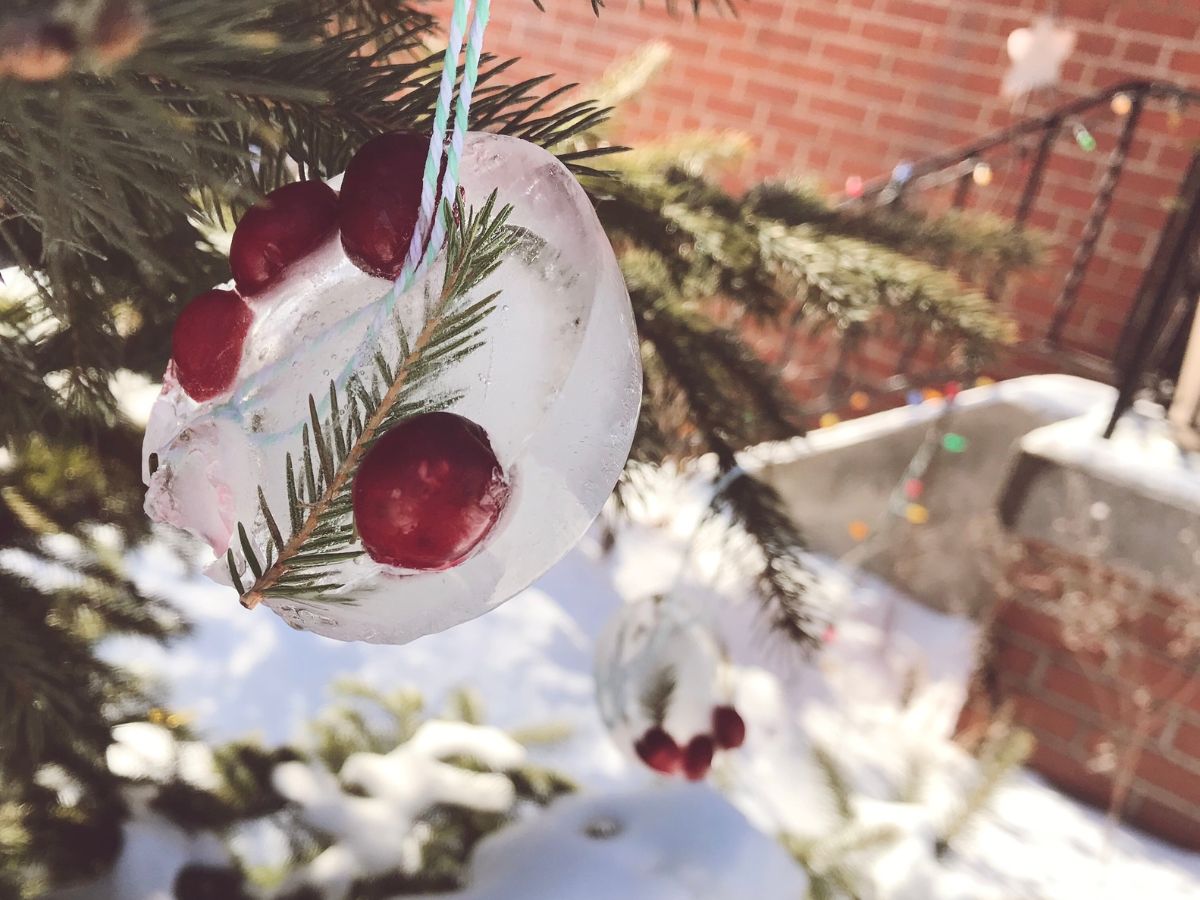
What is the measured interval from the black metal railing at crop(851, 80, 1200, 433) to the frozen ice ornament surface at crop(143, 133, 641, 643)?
1613 mm

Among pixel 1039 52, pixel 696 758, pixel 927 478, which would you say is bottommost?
pixel 927 478

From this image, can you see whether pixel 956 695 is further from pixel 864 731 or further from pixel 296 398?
pixel 296 398

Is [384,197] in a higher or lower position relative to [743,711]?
higher

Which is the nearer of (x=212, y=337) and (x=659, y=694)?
(x=212, y=337)

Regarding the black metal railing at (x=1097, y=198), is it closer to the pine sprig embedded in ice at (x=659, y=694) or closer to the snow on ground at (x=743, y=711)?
the snow on ground at (x=743, y=711)

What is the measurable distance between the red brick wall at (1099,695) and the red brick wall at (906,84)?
2.87 feet

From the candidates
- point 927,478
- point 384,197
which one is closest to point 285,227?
point 384,197

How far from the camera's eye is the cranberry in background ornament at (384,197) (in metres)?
0.33

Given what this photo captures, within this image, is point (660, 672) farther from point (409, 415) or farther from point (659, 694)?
point (409, 415)

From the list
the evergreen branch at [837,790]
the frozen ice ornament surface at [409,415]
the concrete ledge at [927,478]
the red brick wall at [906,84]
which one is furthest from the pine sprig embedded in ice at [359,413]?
the concrete ledge at [927,478]

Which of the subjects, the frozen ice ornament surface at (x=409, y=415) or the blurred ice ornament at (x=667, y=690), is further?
the blurred ice ornament at (x=667, y=690)

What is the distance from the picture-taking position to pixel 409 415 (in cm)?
31

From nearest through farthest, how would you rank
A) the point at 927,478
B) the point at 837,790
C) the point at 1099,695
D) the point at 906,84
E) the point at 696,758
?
1. the point at 696,758
2. the point at 837,790
3. the point at 1099,695
4. the point at 927,478
5. the point at 906,84

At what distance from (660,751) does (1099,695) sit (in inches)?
51.8
